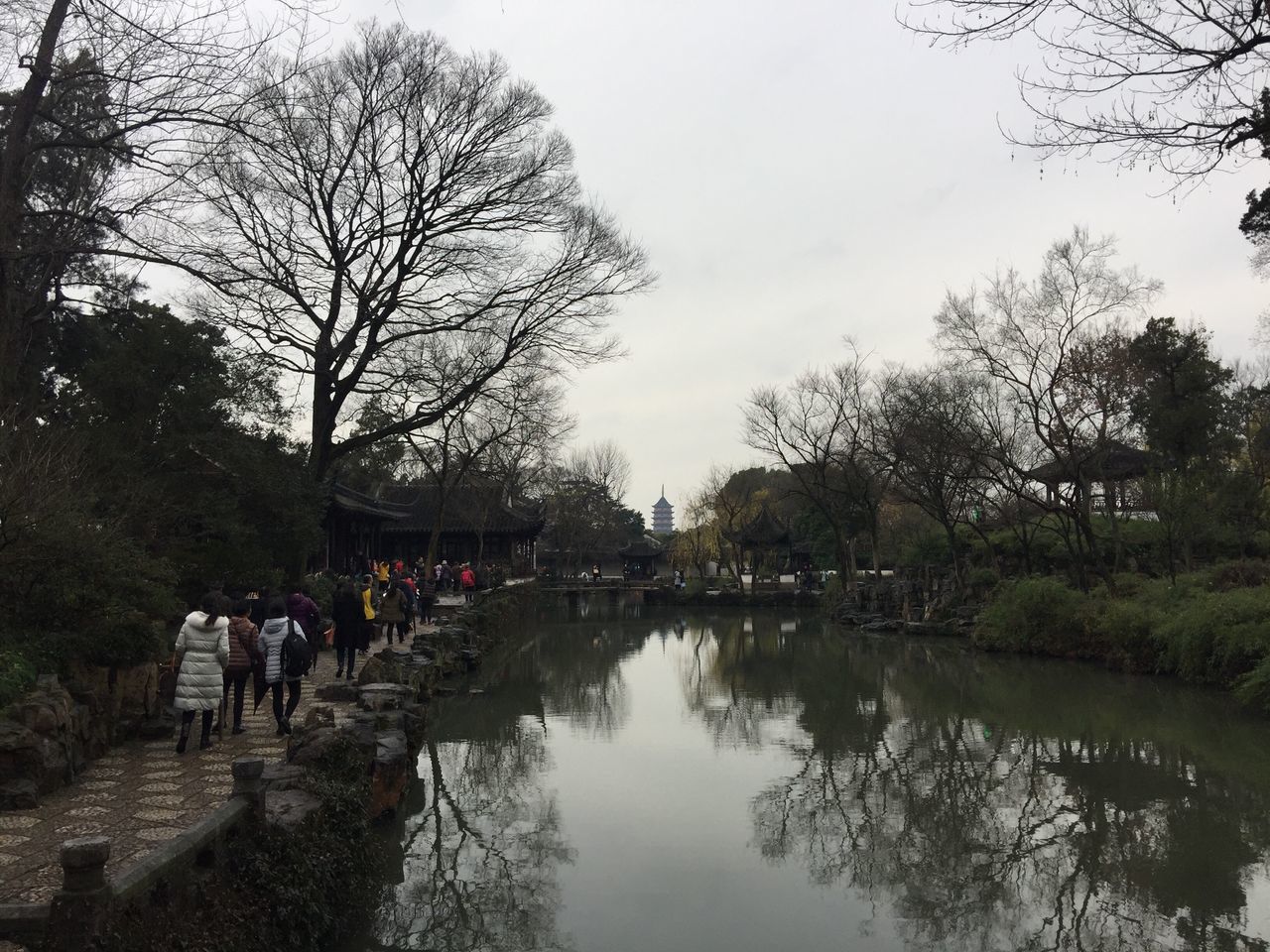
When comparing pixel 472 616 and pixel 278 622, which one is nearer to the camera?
pixel 278 622

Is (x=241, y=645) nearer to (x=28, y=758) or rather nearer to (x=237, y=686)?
(x=237, y=686)

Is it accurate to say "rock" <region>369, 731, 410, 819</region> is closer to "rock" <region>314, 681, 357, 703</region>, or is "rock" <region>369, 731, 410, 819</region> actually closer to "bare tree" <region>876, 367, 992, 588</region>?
"rock" <region>314, 681, 357, 703</region>

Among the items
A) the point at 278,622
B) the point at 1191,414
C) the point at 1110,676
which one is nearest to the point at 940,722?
the point at 1110,676

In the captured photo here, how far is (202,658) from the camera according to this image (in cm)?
777

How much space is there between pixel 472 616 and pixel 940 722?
12.5 meters

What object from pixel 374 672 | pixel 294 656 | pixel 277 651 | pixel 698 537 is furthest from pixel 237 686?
pixel 698 537

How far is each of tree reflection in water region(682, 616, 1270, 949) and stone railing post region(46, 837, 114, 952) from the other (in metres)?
4.83

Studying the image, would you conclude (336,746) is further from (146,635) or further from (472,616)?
(472,616)

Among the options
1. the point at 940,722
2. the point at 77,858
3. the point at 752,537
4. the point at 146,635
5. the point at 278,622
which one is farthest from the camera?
the point at 752,537

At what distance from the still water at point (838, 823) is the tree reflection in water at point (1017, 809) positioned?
0.03 metres

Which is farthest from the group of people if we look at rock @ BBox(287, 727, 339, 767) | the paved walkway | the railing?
the railing

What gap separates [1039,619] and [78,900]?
70.0 ft

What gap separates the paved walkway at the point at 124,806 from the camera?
16.6ft

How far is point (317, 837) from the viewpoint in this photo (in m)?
5.96
